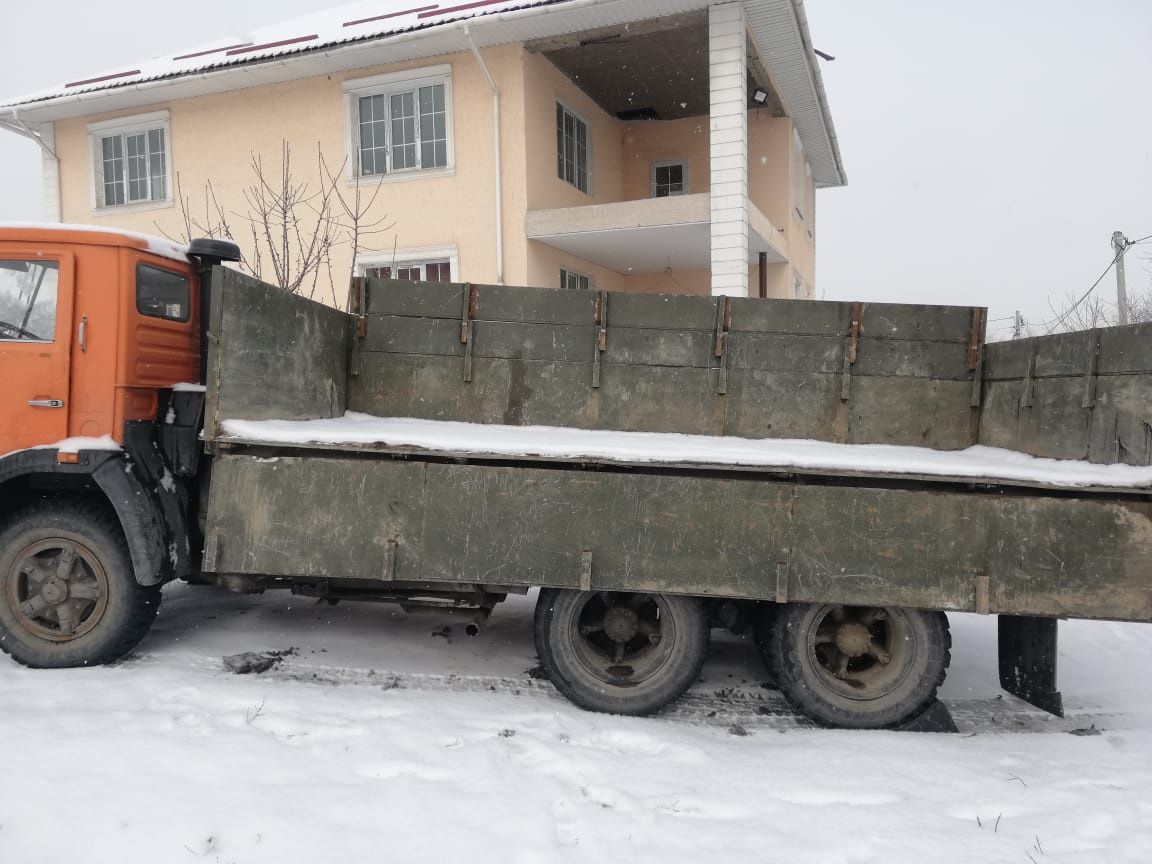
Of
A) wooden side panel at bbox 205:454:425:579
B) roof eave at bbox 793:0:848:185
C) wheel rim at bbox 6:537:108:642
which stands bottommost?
wheel rim at bbox 6:537:108:642

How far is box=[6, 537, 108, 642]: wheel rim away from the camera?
4.29 m

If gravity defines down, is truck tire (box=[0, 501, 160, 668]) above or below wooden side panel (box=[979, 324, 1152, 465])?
below

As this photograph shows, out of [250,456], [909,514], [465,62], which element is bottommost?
[909,514]

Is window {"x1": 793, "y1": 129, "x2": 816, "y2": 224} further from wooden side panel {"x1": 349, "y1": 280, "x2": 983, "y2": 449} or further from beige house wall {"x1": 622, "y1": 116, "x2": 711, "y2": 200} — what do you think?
wooden side panel {"x1": 349, "y1": 280, "x2": 983, "y2": 449}

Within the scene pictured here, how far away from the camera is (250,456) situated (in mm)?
3996

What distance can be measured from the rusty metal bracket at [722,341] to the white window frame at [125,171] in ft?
37.9

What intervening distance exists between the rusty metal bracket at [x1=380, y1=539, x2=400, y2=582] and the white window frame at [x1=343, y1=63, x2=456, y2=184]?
337 inches

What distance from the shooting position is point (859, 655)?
4.19 m

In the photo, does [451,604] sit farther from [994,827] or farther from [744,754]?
[994,827]

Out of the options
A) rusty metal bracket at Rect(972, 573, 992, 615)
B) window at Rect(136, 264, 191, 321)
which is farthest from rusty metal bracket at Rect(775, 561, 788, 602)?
window at Rect(136, 264, 191, 321)

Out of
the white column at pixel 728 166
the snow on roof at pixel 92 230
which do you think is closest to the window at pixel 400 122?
the white column at pixel 728 166

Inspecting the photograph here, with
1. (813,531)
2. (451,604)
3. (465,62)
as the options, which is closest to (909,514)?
(813,531)

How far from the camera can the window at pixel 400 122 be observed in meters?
11.2

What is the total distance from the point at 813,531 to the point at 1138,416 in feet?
6.01
